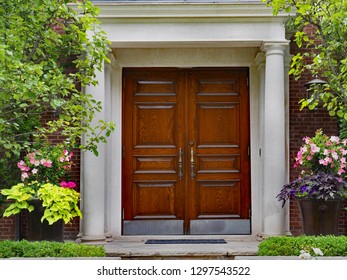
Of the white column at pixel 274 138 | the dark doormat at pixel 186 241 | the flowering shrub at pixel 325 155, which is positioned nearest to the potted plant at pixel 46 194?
the dark doormat at pixel 186 241

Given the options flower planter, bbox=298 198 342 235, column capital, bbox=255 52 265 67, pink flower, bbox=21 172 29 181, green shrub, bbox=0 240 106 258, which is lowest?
green shrub, bbox=0 240 106 258

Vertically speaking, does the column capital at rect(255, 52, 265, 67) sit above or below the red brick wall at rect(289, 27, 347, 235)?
above

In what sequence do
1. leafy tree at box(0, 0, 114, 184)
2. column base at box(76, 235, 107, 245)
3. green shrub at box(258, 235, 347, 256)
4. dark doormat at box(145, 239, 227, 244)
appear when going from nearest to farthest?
leafy tree at box(0, 0, 114, 184) → green shrub at box(258, 235, 347, 256) → column base at box(76, 235, 107, 245) → dark doormat at box(145, 239, 227, 244)

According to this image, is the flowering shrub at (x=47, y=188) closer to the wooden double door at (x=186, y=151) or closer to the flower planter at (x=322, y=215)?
the wooden double door at (x=186, y=151)

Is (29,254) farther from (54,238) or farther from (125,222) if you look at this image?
(125,222)

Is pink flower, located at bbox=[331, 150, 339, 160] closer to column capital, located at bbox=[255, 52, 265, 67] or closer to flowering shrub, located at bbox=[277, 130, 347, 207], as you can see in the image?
flowering shrub, located at bbox=[277, 130, 347, 207]

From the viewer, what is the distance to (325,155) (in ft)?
26.6

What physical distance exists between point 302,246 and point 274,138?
267cm

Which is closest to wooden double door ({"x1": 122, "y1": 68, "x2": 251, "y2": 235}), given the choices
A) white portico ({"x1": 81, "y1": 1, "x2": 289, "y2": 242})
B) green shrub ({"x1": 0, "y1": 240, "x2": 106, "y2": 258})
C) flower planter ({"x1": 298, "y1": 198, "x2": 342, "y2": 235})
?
white portico ({"x1": 81, "y1": 1, "x2": 289, "y2": 242})

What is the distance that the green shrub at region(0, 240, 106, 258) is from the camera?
19.7 ft

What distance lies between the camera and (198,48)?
9.80 metres

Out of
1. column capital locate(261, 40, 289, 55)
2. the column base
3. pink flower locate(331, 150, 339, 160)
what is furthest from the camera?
column capital locate(261, 40, 289, 55)

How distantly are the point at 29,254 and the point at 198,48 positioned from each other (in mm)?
5019

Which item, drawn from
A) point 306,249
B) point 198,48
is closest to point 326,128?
point 198,48
